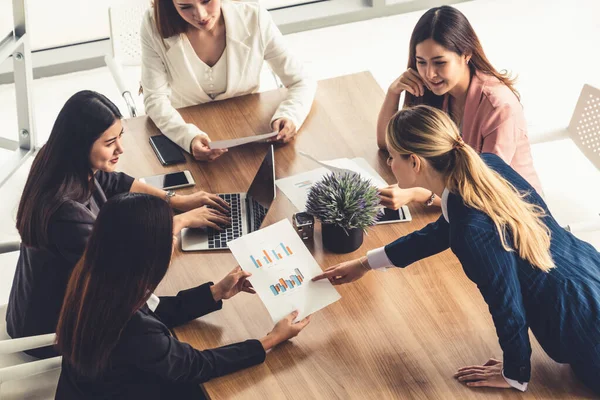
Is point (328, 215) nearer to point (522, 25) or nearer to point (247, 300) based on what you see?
point (247, 300)

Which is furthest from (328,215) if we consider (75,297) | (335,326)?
(75,297)

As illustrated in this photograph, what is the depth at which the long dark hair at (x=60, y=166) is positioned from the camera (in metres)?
2.07

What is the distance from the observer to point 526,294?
1796mm

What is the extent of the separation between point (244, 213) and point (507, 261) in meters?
0.90

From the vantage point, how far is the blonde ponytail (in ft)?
5.75

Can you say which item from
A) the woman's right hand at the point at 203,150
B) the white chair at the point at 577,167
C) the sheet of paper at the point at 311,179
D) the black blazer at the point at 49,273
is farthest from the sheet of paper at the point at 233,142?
the white chair at the point at 577,167

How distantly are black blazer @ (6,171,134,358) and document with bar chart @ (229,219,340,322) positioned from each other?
0.43 m

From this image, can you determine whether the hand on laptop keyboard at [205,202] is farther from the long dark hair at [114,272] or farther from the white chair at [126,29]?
the white chair at [126,29]

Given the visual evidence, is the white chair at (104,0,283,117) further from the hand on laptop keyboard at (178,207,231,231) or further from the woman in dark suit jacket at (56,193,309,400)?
the woman in dark suit jacket at (56,193,309,400)

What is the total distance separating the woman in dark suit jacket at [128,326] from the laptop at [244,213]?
342 millimetres

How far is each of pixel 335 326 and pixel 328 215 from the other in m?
0.31

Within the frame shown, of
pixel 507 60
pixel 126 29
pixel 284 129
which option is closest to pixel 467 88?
pixel 284 129

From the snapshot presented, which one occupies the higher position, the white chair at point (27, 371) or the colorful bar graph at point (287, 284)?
the colorful bar graph at point (287, 284)

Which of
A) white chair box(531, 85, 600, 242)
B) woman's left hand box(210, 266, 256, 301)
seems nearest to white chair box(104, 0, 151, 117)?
woman's left hand box(210, 266, 256, 301)
